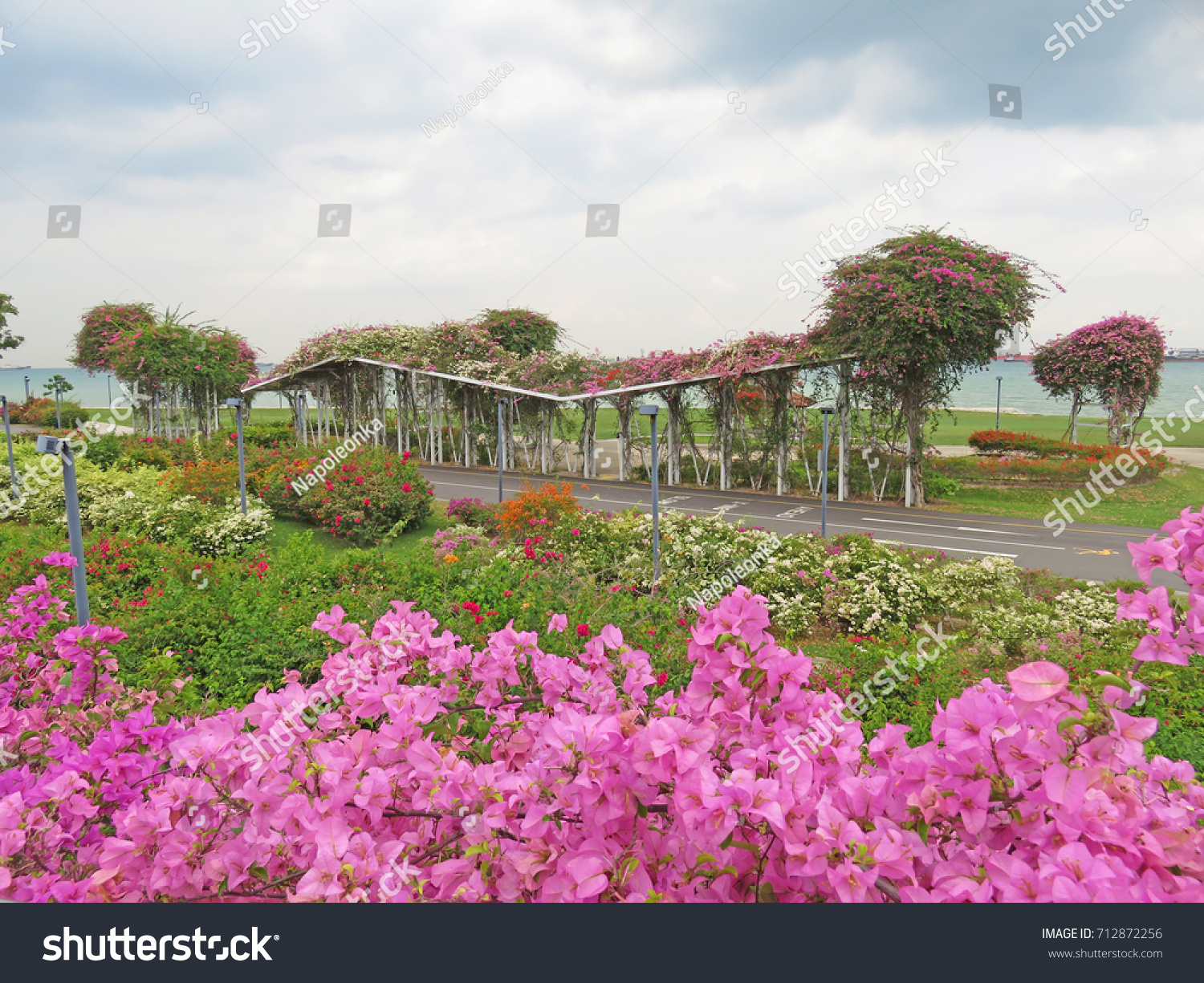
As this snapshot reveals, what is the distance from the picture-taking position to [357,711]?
1.61 metres

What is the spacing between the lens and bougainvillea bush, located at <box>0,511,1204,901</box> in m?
1.09

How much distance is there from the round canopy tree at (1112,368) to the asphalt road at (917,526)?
494 inches

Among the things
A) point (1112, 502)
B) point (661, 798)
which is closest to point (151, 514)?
point (661, 798)

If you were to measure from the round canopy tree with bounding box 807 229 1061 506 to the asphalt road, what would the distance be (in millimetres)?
2552

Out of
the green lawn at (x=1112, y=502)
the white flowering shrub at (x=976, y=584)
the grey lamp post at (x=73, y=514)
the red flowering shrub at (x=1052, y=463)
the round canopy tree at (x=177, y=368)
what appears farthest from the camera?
the round canopy tree at (x=177, y=368)

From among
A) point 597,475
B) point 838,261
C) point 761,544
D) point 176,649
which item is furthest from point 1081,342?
point 176,649

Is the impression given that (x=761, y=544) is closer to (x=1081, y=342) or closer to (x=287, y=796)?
(x=287, y=796)

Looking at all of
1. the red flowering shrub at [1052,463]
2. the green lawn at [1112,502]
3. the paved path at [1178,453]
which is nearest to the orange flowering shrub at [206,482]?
the green lawn at [1112,502]

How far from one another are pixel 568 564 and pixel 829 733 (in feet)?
25.5

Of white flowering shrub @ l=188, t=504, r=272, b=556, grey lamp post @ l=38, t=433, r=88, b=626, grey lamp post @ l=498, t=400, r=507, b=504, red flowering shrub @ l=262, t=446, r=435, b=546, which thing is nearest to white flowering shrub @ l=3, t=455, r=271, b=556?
white flowering shrub @ l=188, t=504, r=272, b=556

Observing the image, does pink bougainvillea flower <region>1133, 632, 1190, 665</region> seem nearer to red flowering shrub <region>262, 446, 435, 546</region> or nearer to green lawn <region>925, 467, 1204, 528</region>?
red flowering shrub <region>262, 446, 435, 546</region>

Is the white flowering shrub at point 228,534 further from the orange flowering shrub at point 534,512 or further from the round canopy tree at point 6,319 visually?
the round canopy tree at point 6,319

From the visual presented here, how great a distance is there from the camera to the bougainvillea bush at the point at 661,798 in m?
1.09

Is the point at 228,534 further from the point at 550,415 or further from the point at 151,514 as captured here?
the point at 550,415
